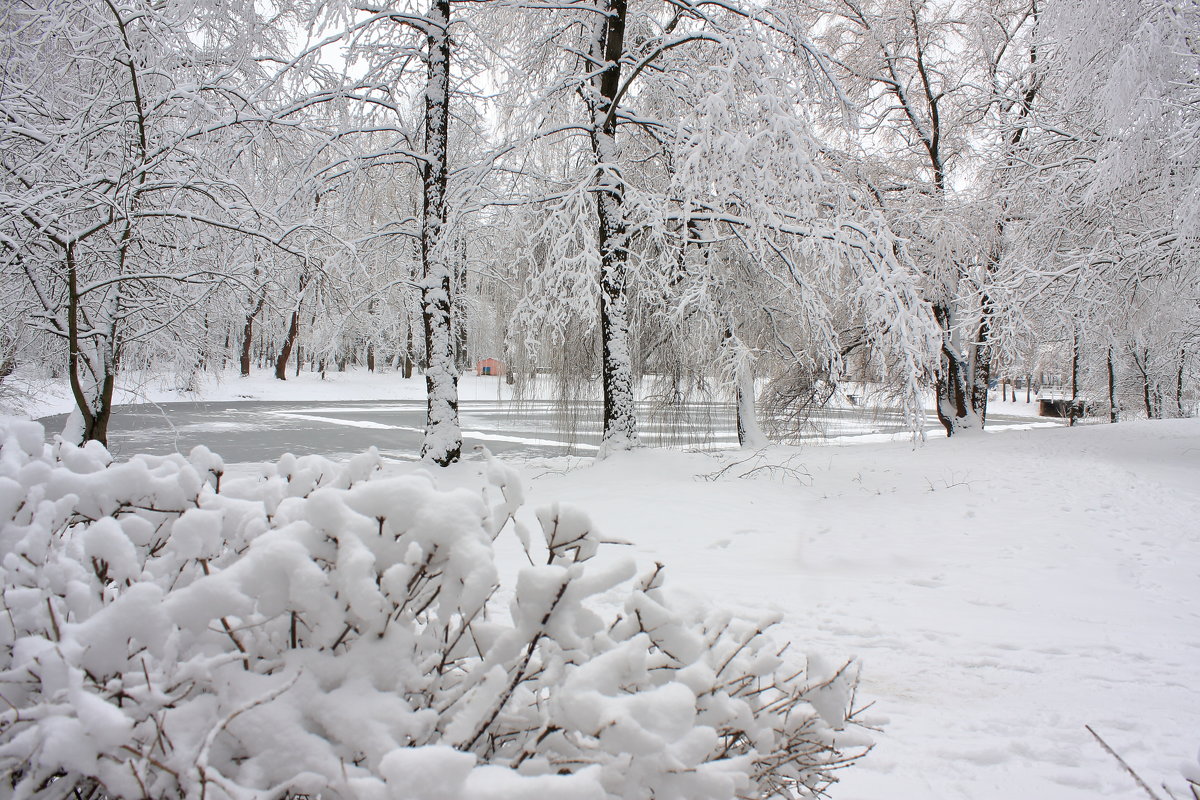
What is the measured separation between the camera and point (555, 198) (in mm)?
8039

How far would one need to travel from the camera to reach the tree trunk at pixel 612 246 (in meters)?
8.27

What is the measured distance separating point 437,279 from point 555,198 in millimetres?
1852

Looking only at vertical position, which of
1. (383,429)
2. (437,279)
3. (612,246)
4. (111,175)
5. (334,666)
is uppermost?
(612,246)

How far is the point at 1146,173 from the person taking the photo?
8.46m

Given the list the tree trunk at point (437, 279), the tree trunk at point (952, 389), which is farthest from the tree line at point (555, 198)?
the tree trunk at point (952, 389)

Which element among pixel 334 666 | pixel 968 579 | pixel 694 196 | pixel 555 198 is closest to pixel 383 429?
pixel 555 198

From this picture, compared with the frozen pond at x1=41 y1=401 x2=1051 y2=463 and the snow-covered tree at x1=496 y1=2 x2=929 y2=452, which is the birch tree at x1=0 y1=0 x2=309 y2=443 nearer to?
the frozen pond at x1=41 y1=401 x2=1051 y2=463

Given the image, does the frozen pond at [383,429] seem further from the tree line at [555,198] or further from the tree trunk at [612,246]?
the tree trunk at [612,246]

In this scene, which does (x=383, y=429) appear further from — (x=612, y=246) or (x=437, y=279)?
(x=612, y=246)

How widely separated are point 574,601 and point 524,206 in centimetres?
754

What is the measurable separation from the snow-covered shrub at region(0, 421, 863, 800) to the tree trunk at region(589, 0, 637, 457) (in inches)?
282

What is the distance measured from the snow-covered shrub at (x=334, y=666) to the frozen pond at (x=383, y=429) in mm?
7059

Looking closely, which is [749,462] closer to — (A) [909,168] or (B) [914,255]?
(B) [914,255]

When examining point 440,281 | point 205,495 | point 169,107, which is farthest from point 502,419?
point 205,495
